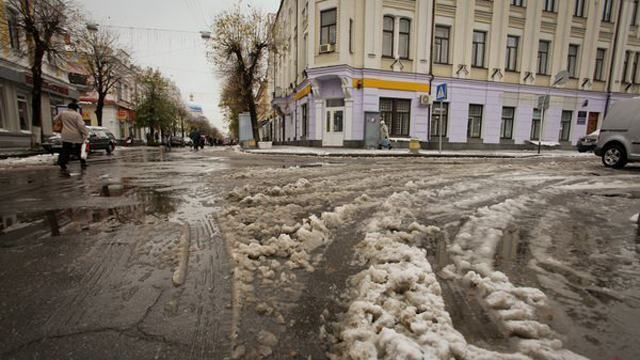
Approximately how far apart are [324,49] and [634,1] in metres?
24.9

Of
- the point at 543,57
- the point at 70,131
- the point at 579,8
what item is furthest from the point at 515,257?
the point at 579,8

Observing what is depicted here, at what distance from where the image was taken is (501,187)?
5695 millimetres

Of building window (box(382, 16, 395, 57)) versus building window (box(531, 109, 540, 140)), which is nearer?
building window (box(382, 16, 395, 57))

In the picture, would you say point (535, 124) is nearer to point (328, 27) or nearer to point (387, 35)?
point (387, 35)

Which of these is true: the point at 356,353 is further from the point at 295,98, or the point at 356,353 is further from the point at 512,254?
the point at 295,98

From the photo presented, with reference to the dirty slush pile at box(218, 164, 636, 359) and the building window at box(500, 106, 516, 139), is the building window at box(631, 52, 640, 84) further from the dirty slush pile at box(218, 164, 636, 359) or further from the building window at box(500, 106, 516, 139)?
the dirty slush pile at box(218, 164, 636, 359)

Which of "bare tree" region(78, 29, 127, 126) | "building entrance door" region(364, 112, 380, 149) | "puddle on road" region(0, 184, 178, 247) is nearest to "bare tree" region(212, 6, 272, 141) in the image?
"building entrance door" region(364, 112, 380, 149)

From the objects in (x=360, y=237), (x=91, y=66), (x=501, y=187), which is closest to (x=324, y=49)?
(x=501, y=187)

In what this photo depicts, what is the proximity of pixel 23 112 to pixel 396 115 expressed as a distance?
2523cm

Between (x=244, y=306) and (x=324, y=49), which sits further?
(x=324, y=49)

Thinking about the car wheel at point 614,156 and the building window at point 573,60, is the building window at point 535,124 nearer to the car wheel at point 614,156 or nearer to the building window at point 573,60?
the building window at point 573,60

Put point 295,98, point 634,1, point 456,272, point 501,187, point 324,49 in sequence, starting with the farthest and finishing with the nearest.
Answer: point 295,98 < point 634,1 < point 324,49 < point 501,187 < point 456,272

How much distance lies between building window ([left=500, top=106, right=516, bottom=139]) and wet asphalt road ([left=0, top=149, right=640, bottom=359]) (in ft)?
68.2

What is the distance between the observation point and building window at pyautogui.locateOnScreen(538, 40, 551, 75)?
74.1ft
